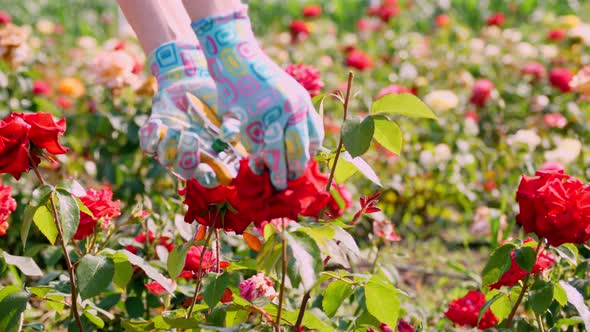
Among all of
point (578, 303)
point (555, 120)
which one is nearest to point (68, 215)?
point (578, 303)

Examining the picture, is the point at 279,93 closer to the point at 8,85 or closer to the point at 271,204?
the point at 271,204

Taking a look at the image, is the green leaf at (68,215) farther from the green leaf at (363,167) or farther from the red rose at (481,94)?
the red rose at (481,94)

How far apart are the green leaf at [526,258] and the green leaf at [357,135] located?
396 millimetres

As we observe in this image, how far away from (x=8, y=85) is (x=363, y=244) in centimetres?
135

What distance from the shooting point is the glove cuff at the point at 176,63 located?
1.26 metres

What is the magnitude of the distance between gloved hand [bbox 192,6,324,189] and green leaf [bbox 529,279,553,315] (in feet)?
1.84

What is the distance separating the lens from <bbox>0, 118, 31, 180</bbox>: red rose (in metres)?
1.33

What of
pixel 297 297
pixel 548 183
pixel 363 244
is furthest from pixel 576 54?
pixel 548 183

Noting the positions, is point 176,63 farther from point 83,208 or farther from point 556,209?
point 556,209

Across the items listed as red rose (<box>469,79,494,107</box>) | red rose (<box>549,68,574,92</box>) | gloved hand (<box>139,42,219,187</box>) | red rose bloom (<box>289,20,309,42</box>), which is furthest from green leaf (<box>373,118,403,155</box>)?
red rose bloom (<box>289,20,309,42</box>)

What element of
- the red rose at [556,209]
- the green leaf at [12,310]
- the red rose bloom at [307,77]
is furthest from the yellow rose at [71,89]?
the red rose at [556,209]

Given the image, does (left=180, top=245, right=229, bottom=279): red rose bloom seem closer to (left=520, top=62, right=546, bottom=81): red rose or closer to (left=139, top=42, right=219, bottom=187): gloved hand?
(left=139, top=42, right=219, bottom=187): gloved hand

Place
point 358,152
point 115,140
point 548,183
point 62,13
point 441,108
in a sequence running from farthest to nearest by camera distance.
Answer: point 62,13 → point 441,108 → point 115,140 → point 548,183 → point 358,152

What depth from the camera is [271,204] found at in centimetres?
113
